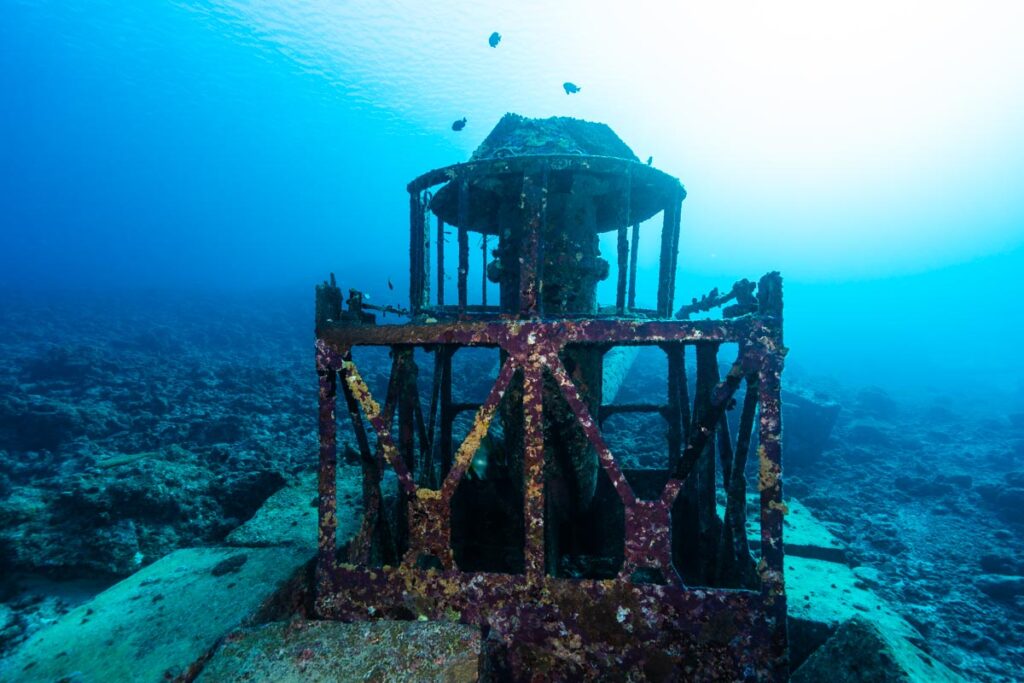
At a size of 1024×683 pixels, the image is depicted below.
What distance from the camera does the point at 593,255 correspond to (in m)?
4.41

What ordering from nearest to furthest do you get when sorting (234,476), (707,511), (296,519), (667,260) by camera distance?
1. (707,511)
2. (296,519)
3. (667,260)
4. (234,476)

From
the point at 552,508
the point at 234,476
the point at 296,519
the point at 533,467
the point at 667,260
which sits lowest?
the point at 234,476

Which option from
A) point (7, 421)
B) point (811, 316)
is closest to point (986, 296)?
point (811, 316)

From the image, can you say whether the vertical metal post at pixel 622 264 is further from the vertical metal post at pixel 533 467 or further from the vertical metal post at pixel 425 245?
the vertical metal post at pixel 425 245

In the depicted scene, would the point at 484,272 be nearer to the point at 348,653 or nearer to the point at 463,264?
the point at 463,264

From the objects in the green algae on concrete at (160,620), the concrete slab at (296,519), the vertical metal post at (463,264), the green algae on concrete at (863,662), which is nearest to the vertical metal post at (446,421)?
the concrete slab at (296,519)

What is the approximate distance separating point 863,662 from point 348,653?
322cm

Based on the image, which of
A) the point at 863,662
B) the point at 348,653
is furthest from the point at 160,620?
the point at 863,662

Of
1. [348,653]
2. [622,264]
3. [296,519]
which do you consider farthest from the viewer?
[296,519]

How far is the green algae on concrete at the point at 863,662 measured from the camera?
2787 millimetres

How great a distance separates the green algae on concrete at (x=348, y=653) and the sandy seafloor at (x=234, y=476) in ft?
13.8

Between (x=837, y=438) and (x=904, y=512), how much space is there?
5.34 m

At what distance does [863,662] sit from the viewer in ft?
9.41

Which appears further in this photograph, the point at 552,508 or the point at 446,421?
the point at 446,421
